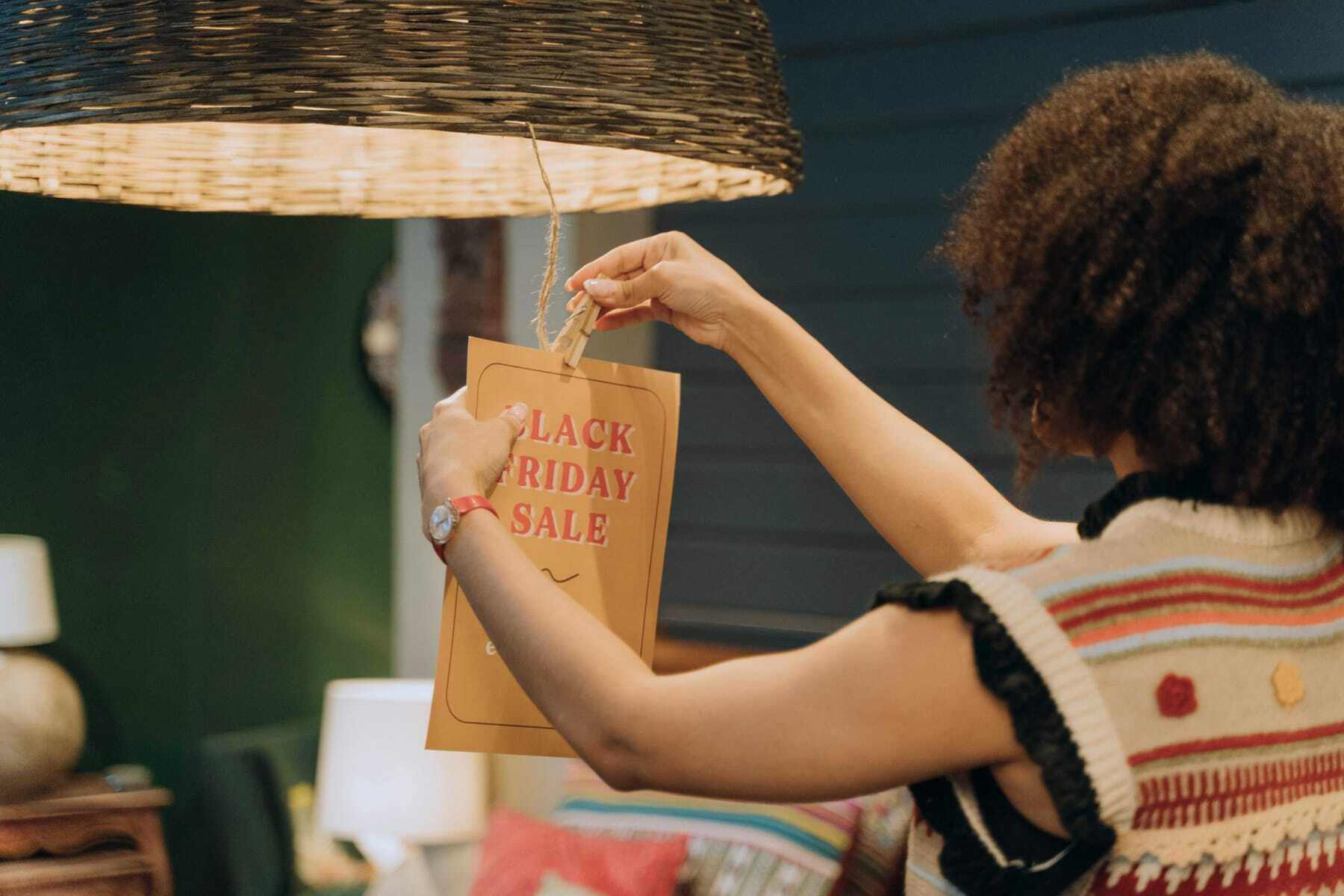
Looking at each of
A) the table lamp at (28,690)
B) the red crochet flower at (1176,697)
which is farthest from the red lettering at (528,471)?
the table lamp at (28,690)

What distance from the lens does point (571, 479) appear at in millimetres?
910

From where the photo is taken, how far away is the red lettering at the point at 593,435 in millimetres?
914

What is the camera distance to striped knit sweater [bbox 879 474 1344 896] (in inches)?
29.2

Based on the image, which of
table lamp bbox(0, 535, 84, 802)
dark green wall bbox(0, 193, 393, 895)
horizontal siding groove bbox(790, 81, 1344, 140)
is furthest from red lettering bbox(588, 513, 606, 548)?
dark green wall bbox(0, 193, 393, 895)

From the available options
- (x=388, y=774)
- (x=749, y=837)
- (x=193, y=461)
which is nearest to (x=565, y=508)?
(x=749, y=837)

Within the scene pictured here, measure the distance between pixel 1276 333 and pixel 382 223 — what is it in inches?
146

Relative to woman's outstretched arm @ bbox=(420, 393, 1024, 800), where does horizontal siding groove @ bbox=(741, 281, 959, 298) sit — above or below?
below

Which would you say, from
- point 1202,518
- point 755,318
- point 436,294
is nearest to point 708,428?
point 436,294

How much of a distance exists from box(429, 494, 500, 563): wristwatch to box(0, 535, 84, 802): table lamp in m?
2.54

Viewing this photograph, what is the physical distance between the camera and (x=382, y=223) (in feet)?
13.9

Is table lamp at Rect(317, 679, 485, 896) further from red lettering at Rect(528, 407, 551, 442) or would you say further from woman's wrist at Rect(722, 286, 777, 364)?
red lettering at Rect(528, 407, 551, 442)

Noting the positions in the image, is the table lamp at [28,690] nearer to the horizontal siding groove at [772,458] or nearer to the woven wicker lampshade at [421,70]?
the horizontal siding groove at [772,458]

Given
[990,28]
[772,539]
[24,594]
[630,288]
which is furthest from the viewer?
[24,594]

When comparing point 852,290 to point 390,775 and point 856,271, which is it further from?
point 390,775
